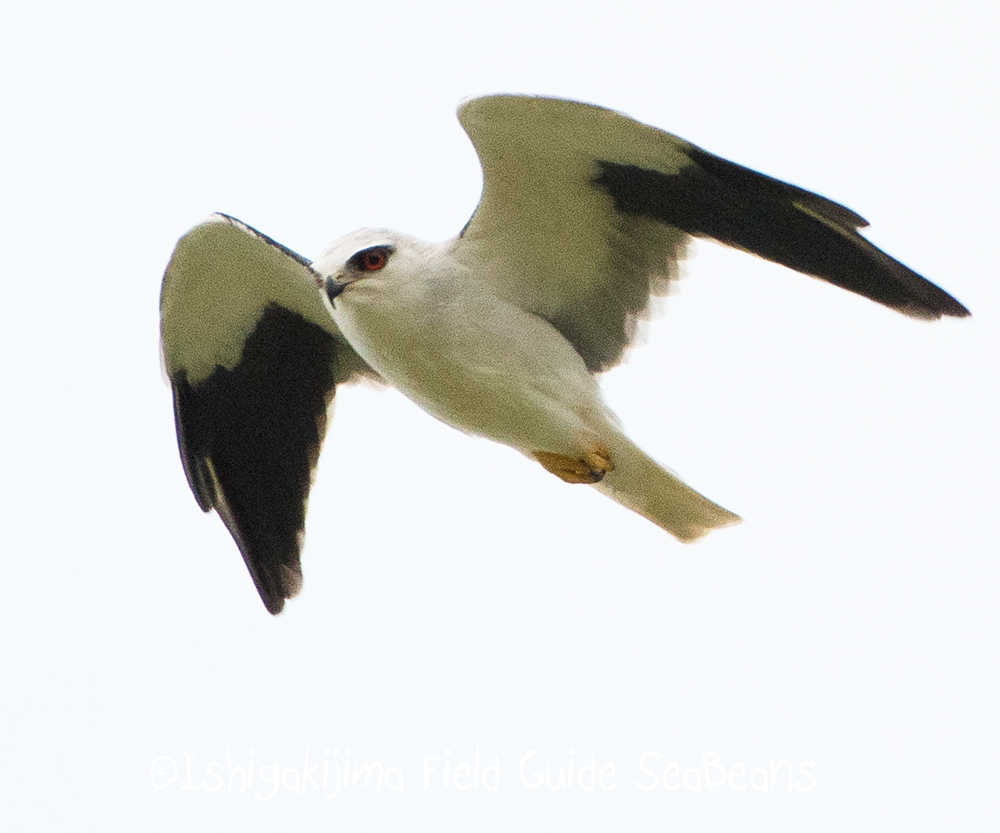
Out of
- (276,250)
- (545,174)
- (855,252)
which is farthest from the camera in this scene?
(276,250)

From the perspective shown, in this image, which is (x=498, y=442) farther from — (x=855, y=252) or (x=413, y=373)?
(x=855, y=252)

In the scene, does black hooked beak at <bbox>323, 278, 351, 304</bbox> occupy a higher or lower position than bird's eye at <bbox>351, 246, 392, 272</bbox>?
lower

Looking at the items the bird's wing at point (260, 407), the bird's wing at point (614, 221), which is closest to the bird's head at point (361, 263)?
the bird's wing at point (614, 221)

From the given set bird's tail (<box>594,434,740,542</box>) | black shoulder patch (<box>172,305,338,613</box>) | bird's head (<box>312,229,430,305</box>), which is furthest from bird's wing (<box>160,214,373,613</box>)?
bird's tail (<box>594,434,740,542</box>)

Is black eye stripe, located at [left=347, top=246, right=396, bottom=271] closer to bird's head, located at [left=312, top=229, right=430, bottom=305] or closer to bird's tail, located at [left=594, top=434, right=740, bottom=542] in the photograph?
bird's head, located at [left=312, top=229, right=430, bottom=305]

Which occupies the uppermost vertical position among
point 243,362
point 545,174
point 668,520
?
point 545,174

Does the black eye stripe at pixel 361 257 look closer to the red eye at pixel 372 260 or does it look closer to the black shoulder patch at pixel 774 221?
the red eye at pixel 372 260

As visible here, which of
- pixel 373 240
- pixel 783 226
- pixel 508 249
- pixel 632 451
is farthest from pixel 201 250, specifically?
pixel 783 226
